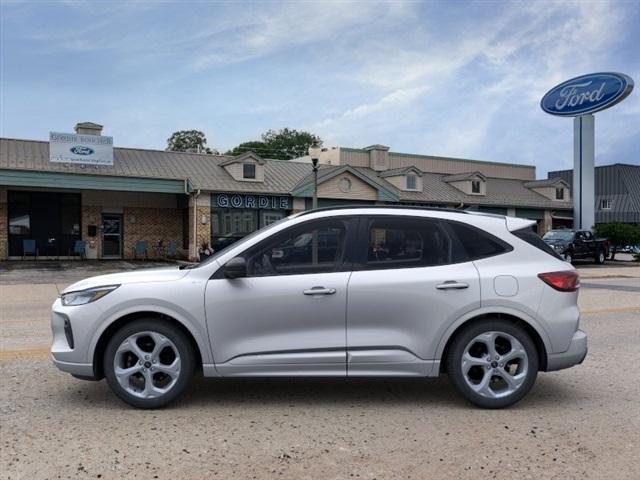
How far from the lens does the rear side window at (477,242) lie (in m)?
5.12

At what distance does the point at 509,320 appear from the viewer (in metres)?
5.02

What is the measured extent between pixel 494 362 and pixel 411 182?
32124mm

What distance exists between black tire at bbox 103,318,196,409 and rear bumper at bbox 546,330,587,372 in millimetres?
2973

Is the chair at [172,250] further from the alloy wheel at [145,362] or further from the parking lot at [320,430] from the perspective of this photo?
the alloy wheel at [145,362]

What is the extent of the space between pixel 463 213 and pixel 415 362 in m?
1.42

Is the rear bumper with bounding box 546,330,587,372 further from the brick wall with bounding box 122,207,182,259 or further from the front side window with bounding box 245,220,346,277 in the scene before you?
the brick wall with bounding box 122,207,182,259

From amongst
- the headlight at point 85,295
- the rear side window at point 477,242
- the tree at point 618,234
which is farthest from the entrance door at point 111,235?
the tree at point 618,234

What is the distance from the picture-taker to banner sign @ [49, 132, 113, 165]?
1054 inches

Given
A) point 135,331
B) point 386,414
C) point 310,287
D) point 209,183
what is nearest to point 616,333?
point 386,414

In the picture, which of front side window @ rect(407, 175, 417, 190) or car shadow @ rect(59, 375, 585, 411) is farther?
front side window @ rect(407, 175, 417, 190)

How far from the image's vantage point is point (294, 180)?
32.5 metres

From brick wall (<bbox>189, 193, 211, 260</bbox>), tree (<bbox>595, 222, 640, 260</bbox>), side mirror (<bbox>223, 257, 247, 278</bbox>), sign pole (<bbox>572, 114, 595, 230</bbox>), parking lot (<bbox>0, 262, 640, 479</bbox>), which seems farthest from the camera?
tree (<bbox>595, 222, 640, 260</bbox>)

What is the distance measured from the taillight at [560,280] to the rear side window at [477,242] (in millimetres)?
378

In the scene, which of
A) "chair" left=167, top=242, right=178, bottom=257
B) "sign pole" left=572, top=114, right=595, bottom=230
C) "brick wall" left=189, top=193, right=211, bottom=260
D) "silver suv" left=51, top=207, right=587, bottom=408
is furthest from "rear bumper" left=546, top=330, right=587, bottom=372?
"sign pole" left=572, top=114, right=595, bottom=230
